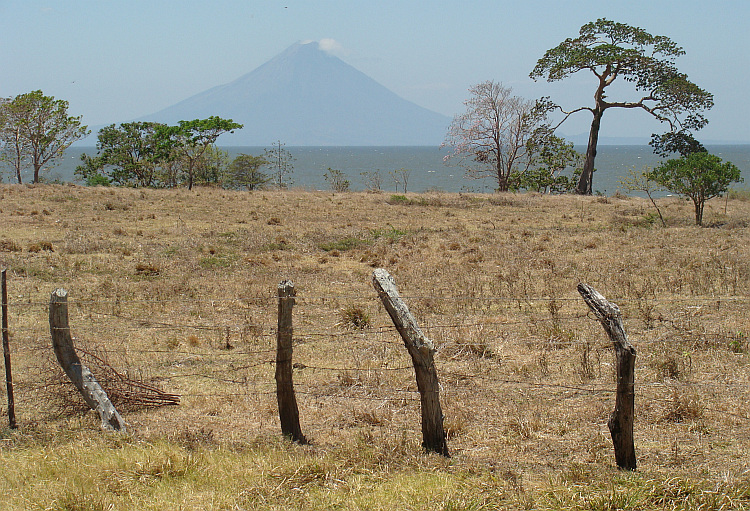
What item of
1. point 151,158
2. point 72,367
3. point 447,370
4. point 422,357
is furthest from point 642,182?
point 151,158

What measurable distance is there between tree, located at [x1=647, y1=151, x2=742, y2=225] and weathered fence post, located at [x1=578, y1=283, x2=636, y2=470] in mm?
20007

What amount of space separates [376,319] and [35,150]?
132ft

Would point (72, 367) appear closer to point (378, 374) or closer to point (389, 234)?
point (378, 374)

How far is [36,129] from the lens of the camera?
137ft

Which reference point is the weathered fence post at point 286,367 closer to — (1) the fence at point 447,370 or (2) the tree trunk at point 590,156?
(1) the fence at point 447,370

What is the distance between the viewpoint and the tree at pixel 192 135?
40375 millimetres

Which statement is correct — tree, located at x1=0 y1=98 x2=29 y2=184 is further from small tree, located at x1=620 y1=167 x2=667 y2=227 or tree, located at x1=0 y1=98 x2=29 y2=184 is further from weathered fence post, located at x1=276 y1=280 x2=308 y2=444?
weathered fence post, located at x1=276 y1=280 x2=308 y2=444

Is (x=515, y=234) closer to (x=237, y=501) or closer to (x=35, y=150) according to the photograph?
(x=237, y=501)

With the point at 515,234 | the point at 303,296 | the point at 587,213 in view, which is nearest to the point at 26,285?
the point at 303,296

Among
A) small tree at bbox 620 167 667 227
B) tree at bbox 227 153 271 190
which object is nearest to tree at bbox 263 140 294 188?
tree at bbox 227 153 271 190

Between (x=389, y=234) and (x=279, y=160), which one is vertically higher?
(x=279, y=160)

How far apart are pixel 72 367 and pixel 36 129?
42.2m

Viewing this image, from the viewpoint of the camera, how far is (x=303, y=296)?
12039 millimetres

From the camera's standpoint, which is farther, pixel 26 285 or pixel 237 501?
pixel 26 285
